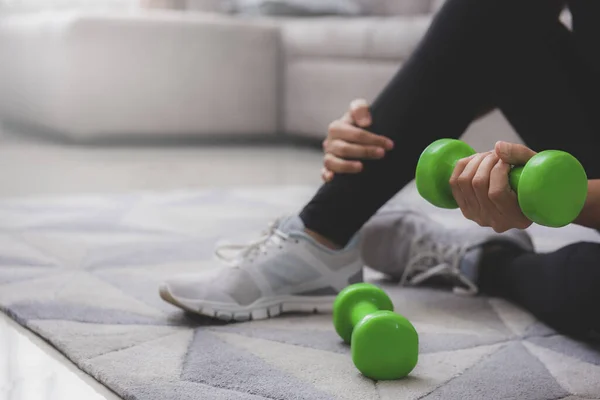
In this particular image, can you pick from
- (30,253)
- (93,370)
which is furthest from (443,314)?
(30,253)

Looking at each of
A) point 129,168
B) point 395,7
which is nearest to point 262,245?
point 129,168

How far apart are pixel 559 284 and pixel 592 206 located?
0.62ft

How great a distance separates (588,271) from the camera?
2.76ft

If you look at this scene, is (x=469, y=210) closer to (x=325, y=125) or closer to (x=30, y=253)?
(x=30, y=253)

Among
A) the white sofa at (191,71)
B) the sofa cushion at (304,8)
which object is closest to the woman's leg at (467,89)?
the white sofa at (191,71)

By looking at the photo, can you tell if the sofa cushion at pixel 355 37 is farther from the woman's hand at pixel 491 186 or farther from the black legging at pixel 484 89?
the woman's hand at pixel 491 186

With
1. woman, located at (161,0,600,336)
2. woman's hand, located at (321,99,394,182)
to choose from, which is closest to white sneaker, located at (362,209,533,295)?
woman, located at (161,0,600,336)

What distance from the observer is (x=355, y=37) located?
2.57 metres

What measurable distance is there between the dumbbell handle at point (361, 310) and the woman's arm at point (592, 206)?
239 mm

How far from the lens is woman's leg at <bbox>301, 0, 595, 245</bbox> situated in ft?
2.92

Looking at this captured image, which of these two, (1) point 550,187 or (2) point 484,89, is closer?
(1) point 550,187

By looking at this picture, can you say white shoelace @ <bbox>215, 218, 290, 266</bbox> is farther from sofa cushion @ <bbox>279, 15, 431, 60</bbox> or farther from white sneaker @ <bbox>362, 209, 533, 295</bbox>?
sofa cushion @ <bbox>279, 15, 431, 60</bbox>

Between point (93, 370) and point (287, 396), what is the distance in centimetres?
20

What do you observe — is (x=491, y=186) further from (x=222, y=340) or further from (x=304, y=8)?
(x=304, y=8)
